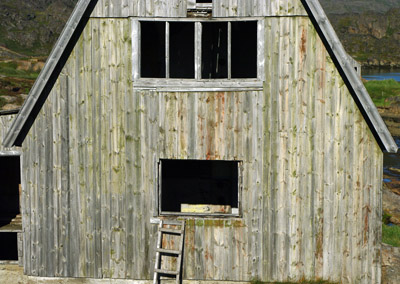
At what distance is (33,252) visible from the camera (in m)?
12.1

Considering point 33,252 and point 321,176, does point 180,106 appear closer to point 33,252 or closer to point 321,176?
point 321,176

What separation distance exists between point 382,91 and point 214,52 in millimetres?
55233

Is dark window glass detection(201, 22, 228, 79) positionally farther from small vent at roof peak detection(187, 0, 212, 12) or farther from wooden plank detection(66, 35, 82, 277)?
wooden plank detection(66, 35, 82, 277)

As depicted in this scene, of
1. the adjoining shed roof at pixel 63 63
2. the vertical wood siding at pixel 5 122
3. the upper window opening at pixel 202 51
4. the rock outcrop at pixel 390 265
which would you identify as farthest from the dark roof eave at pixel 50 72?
the rock outcrop at pixel 390 265

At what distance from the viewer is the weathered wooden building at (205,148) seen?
36.8 feet

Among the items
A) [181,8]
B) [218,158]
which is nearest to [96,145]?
[218,158]

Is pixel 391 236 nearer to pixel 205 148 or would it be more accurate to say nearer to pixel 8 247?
pixel 205 148

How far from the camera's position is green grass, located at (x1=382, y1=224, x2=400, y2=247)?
15.8 meters

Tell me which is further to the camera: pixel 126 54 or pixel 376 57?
pixel 376 57

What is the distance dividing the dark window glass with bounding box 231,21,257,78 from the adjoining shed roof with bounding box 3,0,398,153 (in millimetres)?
5120

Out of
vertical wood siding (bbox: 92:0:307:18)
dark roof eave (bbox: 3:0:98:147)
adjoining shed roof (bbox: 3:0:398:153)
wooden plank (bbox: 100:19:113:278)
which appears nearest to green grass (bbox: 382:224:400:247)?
adjoining shed roof (bbox: 3:0:398:153)

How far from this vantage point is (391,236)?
1642 centimetres

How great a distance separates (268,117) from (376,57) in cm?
15270

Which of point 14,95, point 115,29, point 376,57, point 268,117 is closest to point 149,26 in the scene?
point 115,29
